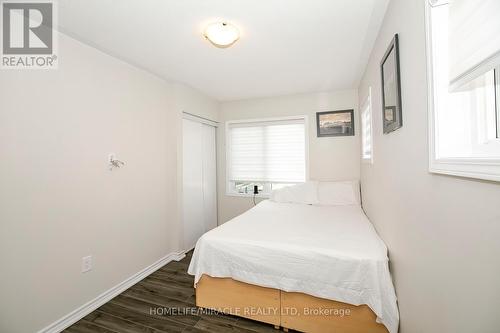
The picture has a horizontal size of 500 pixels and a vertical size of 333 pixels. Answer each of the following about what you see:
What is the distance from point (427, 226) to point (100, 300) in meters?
2.59

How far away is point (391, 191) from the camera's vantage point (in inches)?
58.8

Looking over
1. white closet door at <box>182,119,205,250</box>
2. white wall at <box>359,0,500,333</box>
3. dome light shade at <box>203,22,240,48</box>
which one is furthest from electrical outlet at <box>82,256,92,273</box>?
white wall at <box>359,0,500,333</box>

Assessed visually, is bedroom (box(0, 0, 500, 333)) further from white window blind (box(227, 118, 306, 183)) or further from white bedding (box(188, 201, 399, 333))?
white window blind (box(227, 118, 306, 183))

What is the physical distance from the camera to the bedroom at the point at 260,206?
741mm

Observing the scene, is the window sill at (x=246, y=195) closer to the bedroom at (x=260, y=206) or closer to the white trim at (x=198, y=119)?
the bedroom at (x=260, y=206)

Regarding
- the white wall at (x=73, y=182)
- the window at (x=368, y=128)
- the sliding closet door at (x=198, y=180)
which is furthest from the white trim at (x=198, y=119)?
the window at (x=368, y=128)

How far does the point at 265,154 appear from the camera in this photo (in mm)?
3779

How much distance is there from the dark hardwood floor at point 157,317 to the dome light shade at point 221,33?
2268 millimetres

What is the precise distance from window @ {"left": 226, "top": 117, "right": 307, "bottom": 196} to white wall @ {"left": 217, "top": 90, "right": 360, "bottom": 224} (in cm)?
13

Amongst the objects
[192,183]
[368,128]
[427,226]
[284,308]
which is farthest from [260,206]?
[427,226]

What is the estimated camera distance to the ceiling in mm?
1517

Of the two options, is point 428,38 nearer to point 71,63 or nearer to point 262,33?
point 262,33

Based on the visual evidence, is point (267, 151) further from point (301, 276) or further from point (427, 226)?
point (427, 226)

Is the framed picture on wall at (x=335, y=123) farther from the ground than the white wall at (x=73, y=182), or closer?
farther from the ground
